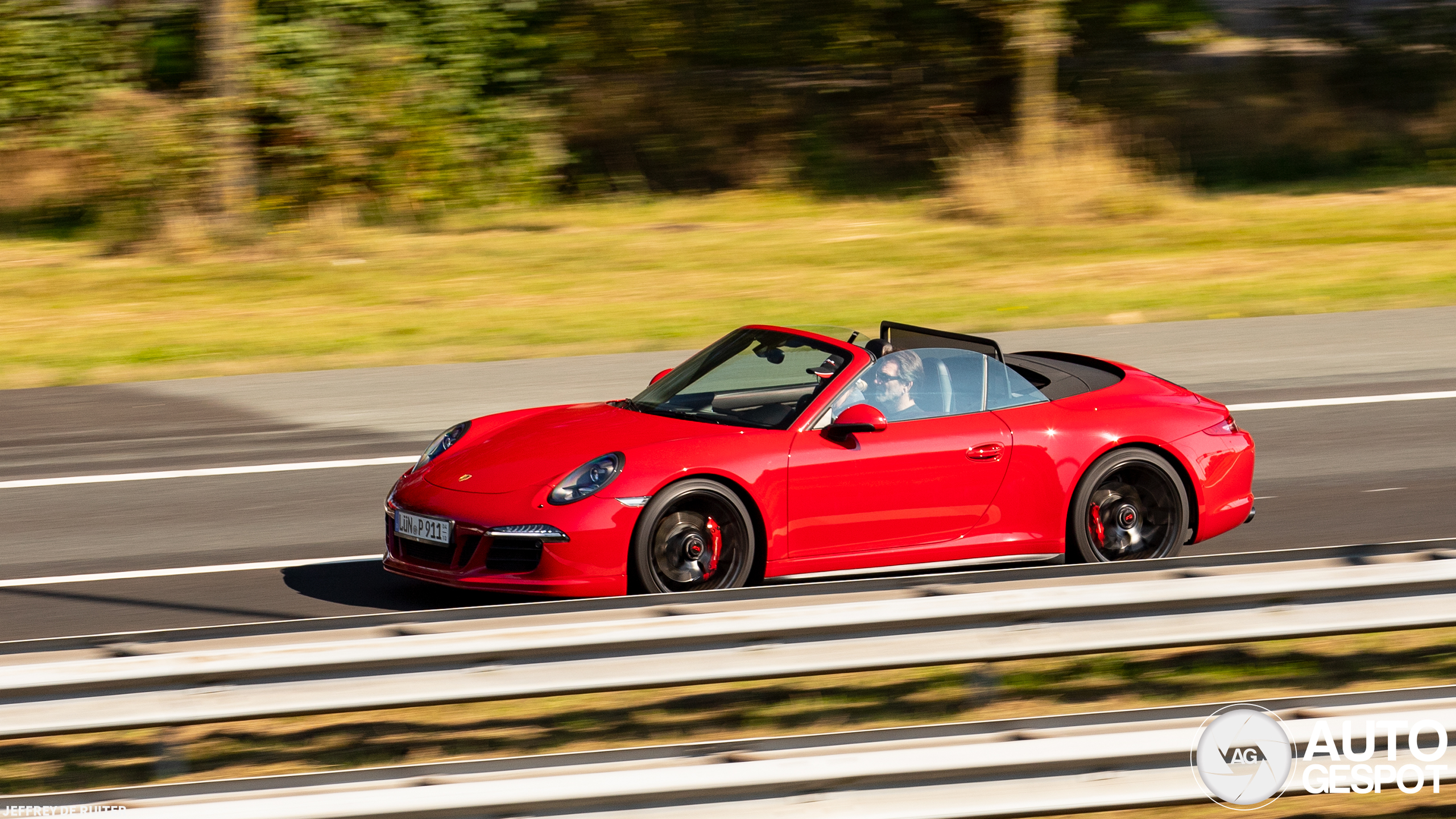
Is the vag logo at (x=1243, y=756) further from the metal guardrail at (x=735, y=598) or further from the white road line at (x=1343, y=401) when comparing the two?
the white road line at (x=1343, y=401)

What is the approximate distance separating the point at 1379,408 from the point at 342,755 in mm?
8410

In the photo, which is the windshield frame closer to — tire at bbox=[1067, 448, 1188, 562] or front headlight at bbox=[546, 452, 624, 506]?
front headlight at bbox=[546, 452, 624, 506]

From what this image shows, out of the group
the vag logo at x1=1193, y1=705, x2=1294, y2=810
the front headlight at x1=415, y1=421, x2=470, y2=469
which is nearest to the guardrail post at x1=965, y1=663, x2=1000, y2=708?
the vag logo at x1=1193, y1=705, x2=1294, y2=810

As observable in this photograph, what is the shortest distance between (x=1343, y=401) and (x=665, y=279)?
844cm

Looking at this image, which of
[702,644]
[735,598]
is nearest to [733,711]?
[735,598]

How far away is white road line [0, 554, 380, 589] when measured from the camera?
25.9 ft

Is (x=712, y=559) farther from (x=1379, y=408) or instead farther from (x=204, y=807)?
(x=1379, y=408)

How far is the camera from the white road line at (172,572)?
25.9 ft

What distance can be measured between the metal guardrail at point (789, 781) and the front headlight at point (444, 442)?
353 centimetres

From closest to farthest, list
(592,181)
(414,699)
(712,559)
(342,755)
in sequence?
(414,699)
(342,755)
(712,559)
(592,181)

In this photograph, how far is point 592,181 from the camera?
24.1 m

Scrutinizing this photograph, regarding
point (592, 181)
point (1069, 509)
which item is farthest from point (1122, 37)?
point (1069, 509)

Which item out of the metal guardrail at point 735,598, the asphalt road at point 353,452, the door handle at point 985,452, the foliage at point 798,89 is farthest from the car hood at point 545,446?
the foliage at point 798,89

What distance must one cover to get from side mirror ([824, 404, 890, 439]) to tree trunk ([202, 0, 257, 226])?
1404 cm
